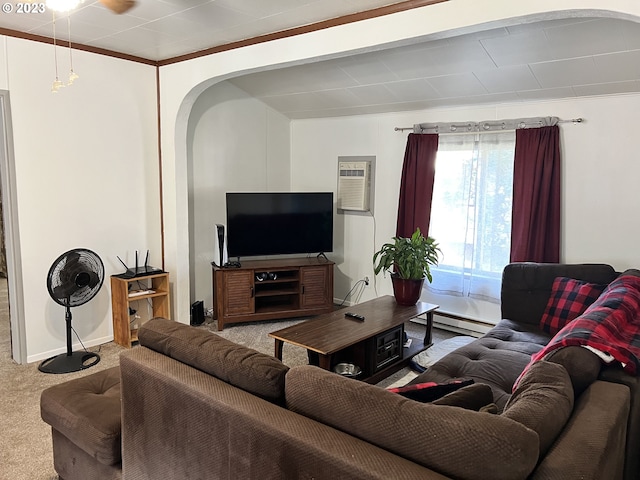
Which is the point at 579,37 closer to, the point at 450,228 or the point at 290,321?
the point at 450,228

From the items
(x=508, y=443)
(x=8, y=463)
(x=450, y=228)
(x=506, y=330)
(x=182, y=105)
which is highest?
(x=182, y=105)

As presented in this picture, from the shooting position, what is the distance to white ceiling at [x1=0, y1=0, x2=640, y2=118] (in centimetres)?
283

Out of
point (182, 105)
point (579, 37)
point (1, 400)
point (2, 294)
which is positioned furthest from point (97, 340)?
point (579, 37)

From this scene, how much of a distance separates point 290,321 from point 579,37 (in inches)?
131

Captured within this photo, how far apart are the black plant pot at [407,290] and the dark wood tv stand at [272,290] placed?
3.70 ft

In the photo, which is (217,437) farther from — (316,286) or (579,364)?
(316,286)

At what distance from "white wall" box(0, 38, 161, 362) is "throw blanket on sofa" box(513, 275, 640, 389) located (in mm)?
3332

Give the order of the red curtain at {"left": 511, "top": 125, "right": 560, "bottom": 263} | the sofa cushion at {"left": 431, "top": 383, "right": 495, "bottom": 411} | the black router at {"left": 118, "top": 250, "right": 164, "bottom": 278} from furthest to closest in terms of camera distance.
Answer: the black router at {"left": 118, "top": 250, "right": 164, "bottom": 278} < the red curtain at {"left": 511, "top": 125, "right": 560, "bottom": 263} < the sofa cushion at {"left": 431, "top": 383, "right": 495, "bottom": 411}

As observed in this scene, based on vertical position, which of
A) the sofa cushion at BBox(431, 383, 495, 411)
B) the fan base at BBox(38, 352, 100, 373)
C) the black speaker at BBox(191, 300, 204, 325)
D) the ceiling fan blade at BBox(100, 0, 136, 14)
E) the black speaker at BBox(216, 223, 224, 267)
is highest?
the ceiling fan blade at BBox(100, 0, 136, 14)

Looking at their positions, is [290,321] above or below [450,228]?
below

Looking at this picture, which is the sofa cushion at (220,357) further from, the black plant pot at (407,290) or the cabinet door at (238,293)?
the cabinet door at (238,293)

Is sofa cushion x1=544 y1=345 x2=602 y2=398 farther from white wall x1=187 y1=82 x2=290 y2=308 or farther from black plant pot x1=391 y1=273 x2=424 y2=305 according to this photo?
white wall x1=187 y1=82 x2=290 y2=308

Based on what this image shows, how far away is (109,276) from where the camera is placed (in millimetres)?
4059

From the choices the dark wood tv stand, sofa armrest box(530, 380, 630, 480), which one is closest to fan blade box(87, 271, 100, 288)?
the dark wood tv stand
